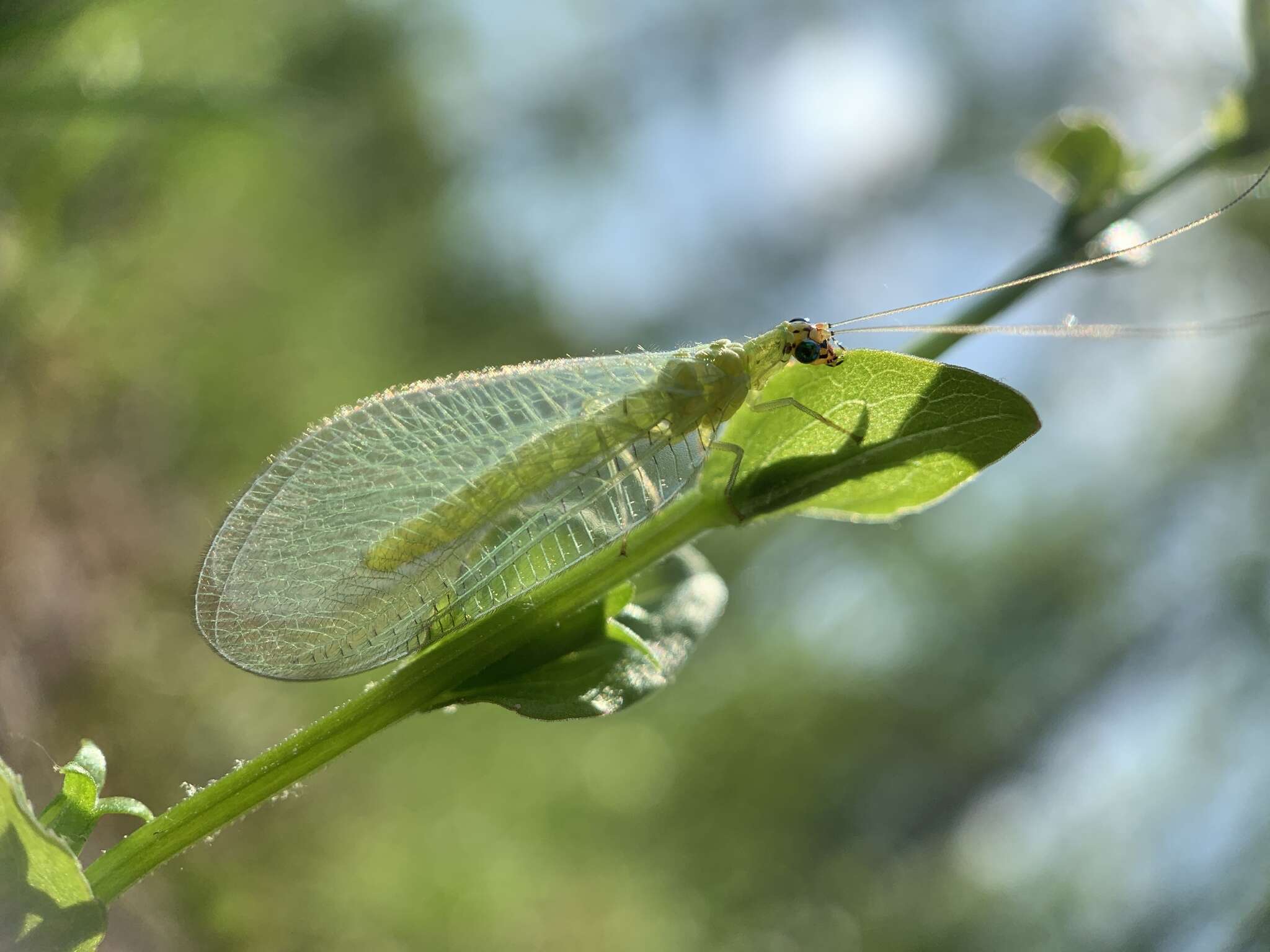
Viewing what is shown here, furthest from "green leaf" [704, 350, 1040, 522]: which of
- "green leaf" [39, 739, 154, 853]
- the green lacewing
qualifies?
"green leaf" [39, 739, 154, 853]

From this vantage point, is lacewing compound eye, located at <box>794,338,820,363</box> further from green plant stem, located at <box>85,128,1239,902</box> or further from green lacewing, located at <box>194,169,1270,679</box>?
green plant stem, located at <box>85,128,1239,902</box>

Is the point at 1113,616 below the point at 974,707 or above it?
above

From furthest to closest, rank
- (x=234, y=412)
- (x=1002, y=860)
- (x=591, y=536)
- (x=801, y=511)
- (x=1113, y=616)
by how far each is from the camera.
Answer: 1. (x=234, y=412)
2. (x=1113, y=616)
3. (x=1002, y=860)
4. (x=591, y=536)
5. (x=801, y=511)

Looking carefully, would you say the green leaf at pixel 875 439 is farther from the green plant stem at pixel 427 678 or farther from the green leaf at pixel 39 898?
the green leaf at pixel 39 898

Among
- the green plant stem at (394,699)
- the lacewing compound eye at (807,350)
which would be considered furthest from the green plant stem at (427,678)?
the lacewing compound eye at (807,350)

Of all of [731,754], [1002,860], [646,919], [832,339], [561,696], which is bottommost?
[1002,860]

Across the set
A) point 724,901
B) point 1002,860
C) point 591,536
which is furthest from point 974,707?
point 591,536

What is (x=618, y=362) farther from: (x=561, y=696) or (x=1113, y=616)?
(x=1113, y=616)
